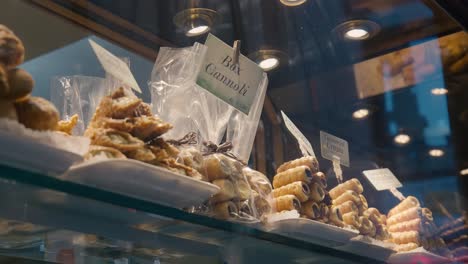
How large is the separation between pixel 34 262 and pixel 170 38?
1120 mm

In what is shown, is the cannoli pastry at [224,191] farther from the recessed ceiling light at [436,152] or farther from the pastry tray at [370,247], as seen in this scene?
the recessed ceiling light at [436,152]

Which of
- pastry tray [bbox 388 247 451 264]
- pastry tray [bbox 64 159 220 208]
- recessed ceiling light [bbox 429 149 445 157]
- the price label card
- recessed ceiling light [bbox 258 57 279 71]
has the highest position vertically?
recessed ceiling light [bbox 258 57 279 71]

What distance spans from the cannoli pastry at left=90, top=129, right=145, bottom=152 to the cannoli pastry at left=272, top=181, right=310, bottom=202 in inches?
18.8

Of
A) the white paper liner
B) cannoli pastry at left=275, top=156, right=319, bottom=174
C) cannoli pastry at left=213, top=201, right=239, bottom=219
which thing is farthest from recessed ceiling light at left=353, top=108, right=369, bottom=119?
the white paper liner

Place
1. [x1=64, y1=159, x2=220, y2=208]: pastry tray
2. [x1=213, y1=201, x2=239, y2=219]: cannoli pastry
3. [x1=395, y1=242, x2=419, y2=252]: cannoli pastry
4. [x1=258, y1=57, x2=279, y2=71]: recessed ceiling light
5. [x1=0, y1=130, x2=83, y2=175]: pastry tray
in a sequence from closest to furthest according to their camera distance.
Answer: [x1=0, y1=130, x2=83, y2=175]: pastry tray < [x1=64, y1=159, x2=220, y2=208]: pastry tray < [x1=213, y1=201, x2=239, y2=219]: cannoli pastry < [x1=395, y1=242, x2=419, y2=252]: cannoli pastry < [x1=258, y1=57, x2=279, y2=71]: recessed ceiling light

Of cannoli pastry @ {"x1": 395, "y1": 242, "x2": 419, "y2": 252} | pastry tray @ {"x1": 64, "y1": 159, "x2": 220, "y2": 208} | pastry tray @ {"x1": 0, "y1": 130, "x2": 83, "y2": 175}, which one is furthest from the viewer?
cannoli pastry @ {"x1": 395, "y1": 242, "x2": 419, "y2": 252}

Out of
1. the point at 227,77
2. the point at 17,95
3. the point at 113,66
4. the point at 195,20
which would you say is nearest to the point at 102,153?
the point at 17,95

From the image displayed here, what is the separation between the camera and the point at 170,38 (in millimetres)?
1985

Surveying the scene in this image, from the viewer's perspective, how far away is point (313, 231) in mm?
1353

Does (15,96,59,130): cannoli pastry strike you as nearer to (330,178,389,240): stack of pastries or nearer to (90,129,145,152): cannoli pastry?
(90,129,145,152): cannoli pastry

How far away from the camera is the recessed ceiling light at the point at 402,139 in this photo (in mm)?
2393

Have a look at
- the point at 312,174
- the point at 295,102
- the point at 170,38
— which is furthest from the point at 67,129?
the point at 295,102

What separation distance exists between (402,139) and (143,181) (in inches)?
63.7

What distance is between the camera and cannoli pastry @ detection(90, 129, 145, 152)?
1003 millimetres
